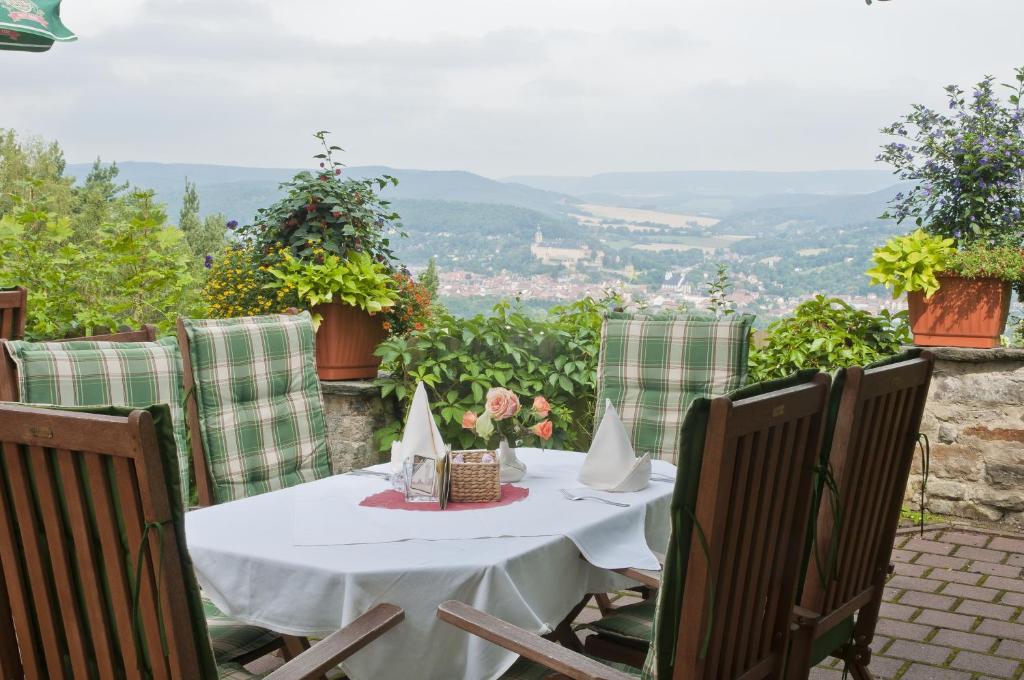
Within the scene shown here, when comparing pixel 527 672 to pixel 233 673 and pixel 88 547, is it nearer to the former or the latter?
pixel 233 673

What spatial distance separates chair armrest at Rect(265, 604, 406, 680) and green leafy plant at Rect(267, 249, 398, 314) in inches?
101

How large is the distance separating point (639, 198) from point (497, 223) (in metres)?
3.72

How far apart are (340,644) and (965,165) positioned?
4086 millimetres

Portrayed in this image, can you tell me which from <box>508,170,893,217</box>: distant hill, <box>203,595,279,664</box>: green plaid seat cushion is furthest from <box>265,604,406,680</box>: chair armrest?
<box>508,170,893,217</box>: distant hill

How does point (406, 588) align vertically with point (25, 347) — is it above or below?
below

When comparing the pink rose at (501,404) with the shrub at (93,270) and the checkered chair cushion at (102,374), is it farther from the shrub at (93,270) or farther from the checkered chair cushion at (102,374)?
the shrub at (93,270)

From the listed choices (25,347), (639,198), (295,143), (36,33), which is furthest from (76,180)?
(25,347)

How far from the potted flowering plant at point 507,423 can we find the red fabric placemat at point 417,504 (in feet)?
0.41

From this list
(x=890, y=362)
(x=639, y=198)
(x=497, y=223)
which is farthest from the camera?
(x=639, y=198)

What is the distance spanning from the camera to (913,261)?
4.45 metres

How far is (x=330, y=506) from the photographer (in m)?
2.33

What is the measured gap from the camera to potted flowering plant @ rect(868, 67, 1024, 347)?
14.6 ft

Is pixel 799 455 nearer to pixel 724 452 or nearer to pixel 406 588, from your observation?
pixel 724 452

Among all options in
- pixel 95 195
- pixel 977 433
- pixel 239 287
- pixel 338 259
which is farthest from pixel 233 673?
pixel 95 195
